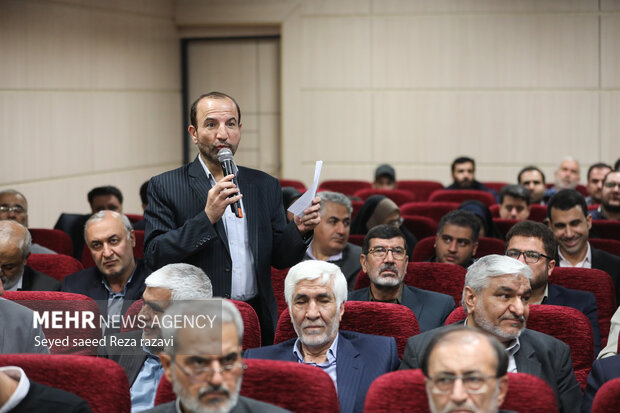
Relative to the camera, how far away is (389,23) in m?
10.7

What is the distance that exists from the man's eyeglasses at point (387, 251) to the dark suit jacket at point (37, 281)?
161 cm

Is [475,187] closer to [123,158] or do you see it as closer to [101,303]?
[123,158]

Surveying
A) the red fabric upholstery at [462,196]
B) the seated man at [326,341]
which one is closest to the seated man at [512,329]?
the seated man at [326,341]

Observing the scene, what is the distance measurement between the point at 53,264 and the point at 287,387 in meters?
2.61

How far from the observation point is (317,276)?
3223mm

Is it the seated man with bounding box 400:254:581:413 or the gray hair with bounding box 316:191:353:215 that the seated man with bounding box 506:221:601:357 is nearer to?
the seated man with bounding box 400:254:581:413

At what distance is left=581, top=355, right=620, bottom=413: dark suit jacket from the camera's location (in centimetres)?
295

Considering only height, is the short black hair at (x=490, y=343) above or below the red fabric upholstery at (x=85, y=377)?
above

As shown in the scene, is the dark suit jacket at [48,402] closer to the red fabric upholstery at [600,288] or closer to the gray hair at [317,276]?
the gray hair at [317,276]

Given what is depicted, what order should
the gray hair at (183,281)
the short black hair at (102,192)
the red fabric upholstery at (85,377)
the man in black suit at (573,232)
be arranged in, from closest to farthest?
the red fabric upholstery at (85,377) < the gray hair at (183,281) < the man in black suit at (573,232) < the short black hair at (102,192)

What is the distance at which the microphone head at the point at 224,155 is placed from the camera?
10.2ft

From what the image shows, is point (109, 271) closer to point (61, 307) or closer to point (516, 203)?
point (61, 307)

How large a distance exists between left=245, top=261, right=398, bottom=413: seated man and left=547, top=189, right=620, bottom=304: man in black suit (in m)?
2.15

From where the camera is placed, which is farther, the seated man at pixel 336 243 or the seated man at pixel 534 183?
the seated man at pixel 534 183
